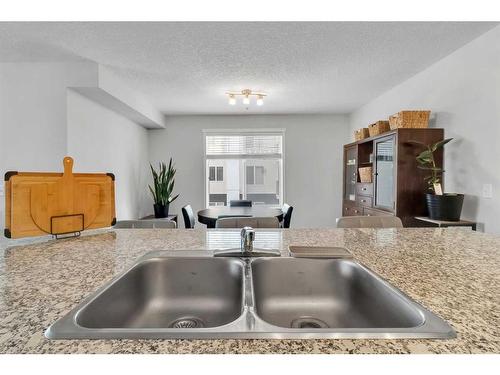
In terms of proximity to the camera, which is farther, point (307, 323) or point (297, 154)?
point (297, 154)

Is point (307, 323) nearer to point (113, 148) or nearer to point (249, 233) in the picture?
point (249, 233)

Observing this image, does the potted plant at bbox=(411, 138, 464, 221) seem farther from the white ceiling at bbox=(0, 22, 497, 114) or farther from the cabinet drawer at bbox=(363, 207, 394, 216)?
the white ceiling at bbox=(0, 22, 497, 114)

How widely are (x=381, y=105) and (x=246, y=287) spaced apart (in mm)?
4009

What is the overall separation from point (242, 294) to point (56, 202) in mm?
911

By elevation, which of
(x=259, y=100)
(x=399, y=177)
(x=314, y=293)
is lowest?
(x=314, y=293)

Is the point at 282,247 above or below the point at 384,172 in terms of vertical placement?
below

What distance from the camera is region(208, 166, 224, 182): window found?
17.2 ft

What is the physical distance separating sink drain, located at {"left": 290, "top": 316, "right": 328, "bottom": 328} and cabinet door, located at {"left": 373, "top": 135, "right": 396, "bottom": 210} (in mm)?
2243

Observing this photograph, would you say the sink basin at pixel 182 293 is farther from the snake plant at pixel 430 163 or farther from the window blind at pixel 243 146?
the window blind at pixel 243 146

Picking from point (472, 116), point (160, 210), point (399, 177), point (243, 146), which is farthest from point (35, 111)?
point (472, 116)

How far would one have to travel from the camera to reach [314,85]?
3.45 metres

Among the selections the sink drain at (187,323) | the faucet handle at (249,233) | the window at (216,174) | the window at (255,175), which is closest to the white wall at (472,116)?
the faucet handle at (249,233)

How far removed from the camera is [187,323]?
0.87m
